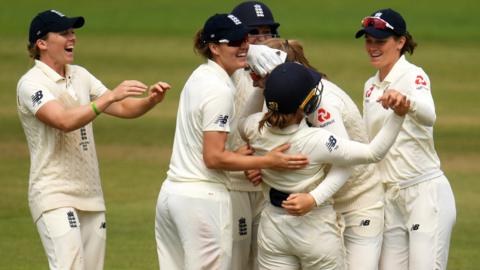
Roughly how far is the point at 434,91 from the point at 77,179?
14.8 m

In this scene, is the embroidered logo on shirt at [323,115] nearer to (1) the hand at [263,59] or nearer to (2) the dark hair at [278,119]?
(2) the dark hair at [278,119]

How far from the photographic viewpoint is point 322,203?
8.30 metres

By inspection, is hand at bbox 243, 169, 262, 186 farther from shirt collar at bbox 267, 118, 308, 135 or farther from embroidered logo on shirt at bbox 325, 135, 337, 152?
embroidered logo on shirt at bbox 325, 135, 337, 152

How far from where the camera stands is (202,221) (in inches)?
334

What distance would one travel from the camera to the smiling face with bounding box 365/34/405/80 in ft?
30.0

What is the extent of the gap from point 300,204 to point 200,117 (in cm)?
89

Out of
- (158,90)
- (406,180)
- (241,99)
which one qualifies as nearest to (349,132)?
(406,180)

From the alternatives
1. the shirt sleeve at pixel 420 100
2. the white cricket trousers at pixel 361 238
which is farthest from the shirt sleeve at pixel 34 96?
the shirt sleeve at pixel 420 100

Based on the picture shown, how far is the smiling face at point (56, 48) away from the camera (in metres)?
9.05

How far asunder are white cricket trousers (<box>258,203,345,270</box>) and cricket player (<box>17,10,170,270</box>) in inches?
48.0

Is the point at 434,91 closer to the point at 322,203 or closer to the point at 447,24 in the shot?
the point at 447,24

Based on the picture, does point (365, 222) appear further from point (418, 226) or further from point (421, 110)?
point (421, 110)

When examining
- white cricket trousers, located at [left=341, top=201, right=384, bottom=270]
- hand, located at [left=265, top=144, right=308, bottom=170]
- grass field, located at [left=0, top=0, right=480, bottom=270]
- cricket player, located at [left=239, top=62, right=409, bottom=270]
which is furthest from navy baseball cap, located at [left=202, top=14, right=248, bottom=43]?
grass field, located at [left=0, top=0, right=480, bottom=270]

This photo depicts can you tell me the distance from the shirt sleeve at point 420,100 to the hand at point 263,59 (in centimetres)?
90
